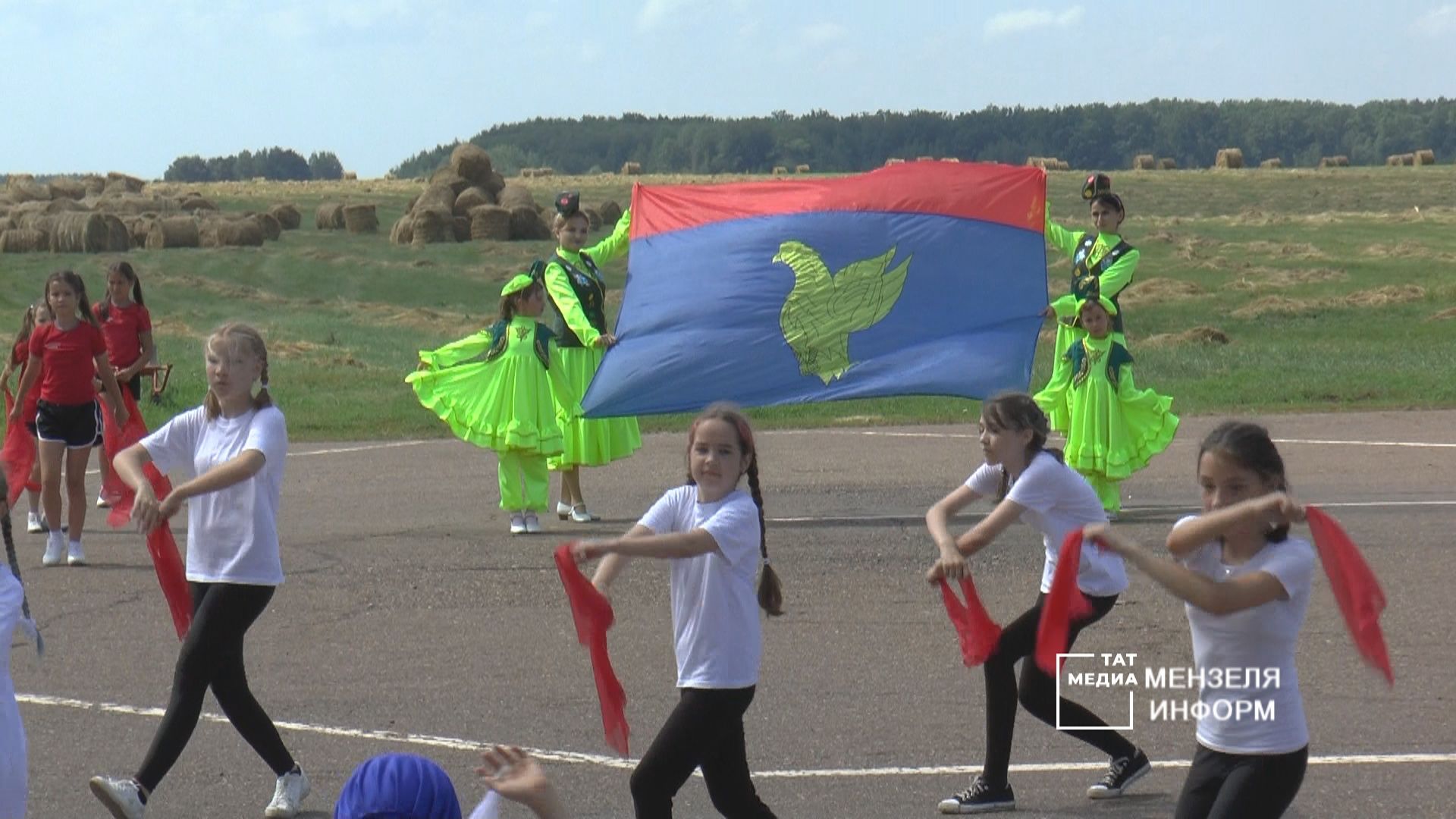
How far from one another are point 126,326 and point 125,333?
54 mm

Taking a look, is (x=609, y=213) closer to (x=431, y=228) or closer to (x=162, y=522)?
(x=431, y=228)

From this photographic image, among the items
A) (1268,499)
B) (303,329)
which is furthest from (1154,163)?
(1268,499)

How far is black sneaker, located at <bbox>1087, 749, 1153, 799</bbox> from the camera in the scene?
262 inches

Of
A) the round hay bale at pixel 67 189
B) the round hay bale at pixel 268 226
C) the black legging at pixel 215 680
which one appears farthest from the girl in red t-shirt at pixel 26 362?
the round hay bale at pixel 67 189

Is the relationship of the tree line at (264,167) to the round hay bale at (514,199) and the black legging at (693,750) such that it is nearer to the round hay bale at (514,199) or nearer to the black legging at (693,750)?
the round hay bale at (514,199)

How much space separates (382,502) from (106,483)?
2733mm

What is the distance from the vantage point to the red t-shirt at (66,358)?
12047 mm

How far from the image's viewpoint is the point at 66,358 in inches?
476

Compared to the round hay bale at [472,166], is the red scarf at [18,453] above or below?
below

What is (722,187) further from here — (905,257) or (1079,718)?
(1079,718)

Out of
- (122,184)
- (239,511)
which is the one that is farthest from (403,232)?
(239,511)

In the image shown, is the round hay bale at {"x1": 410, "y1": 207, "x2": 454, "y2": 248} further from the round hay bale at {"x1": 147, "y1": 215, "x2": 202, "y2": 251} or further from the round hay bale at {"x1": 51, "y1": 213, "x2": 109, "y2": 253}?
the round hay bale at {"x1": 51, "y1": 213, "x2": 109, "y2": 253}

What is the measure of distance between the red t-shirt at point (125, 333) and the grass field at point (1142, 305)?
174 inches

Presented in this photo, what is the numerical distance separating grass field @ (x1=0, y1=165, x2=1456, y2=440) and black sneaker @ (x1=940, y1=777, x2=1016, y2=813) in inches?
519
